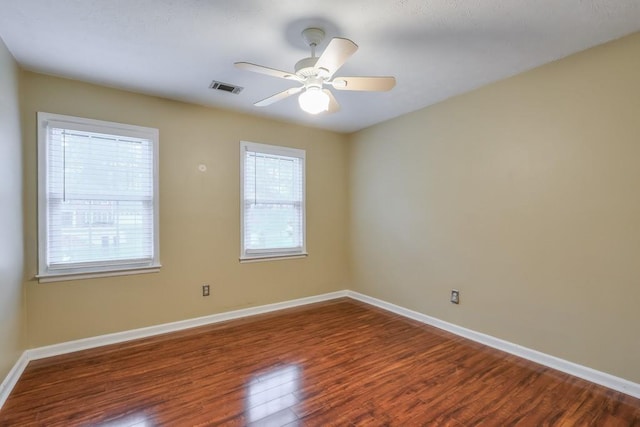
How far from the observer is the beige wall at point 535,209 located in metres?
2.19

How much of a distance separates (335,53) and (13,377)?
3.20 meters

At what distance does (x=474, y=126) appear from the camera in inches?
122

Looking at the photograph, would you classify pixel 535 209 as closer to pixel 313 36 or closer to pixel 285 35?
pixel 313 36

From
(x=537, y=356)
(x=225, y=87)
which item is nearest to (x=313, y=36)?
(x=225, y=87)

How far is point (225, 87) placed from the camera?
3023 millimetres

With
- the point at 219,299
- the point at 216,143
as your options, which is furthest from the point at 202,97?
the point at 219,299

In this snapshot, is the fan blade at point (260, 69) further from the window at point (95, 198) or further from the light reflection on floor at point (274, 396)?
the light reflection on floor at point (274, 396)

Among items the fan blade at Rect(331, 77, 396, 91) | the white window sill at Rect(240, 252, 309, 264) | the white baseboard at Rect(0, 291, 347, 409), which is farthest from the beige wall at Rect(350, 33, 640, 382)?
the white baseboard at Rect(0, 291, 347, 409)

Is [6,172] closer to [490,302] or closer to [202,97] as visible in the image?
[202,97]

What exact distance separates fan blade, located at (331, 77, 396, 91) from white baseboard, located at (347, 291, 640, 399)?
8.10 feet

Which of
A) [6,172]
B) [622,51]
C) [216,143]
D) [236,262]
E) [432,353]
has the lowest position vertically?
[432,353]

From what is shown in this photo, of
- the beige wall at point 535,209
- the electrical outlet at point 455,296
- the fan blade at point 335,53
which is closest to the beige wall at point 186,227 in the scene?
the beige wall at point 535,209

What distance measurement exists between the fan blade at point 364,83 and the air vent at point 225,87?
127 centimetres

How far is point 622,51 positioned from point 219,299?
4149mm
